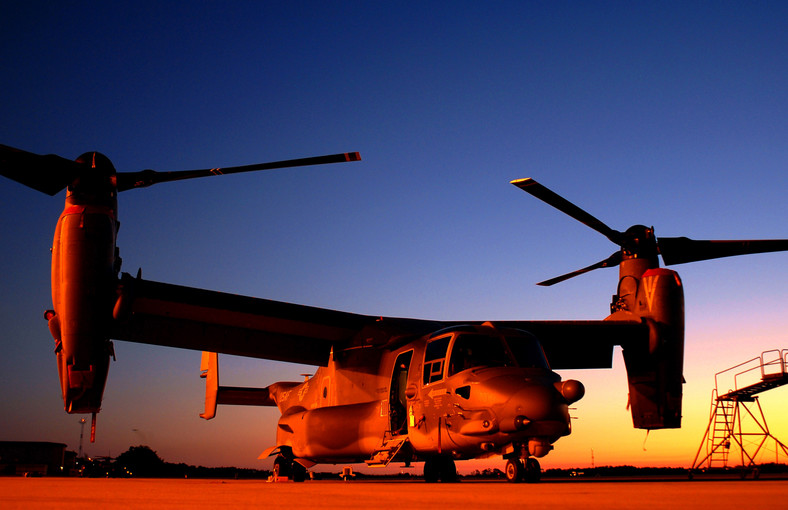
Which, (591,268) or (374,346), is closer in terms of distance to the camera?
(374,346)

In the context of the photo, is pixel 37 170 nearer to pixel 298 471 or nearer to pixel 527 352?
pixel 298 471

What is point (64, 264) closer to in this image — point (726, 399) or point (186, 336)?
point (186, 336)

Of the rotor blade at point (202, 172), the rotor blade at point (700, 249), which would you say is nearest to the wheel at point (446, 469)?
the rotor blade at point (202, 172)

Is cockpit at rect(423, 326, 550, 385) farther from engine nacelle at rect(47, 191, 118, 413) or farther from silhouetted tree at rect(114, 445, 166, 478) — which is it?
silhouetted tree at rect(114, 445, 166, 478)

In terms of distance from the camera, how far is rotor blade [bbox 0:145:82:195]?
11.9m

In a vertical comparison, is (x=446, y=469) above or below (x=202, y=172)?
below

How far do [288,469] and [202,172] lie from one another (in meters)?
6.60

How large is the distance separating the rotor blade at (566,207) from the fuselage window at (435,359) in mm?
5379

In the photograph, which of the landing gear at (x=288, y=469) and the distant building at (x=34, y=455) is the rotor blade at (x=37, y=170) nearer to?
the landing gear at (x=288, y=469)

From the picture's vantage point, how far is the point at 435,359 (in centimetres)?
1108

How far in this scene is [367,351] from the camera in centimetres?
1352

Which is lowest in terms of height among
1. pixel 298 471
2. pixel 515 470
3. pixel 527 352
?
pixel 298 471

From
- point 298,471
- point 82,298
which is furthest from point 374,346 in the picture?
point 82,298

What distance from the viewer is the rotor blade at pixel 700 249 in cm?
1602
